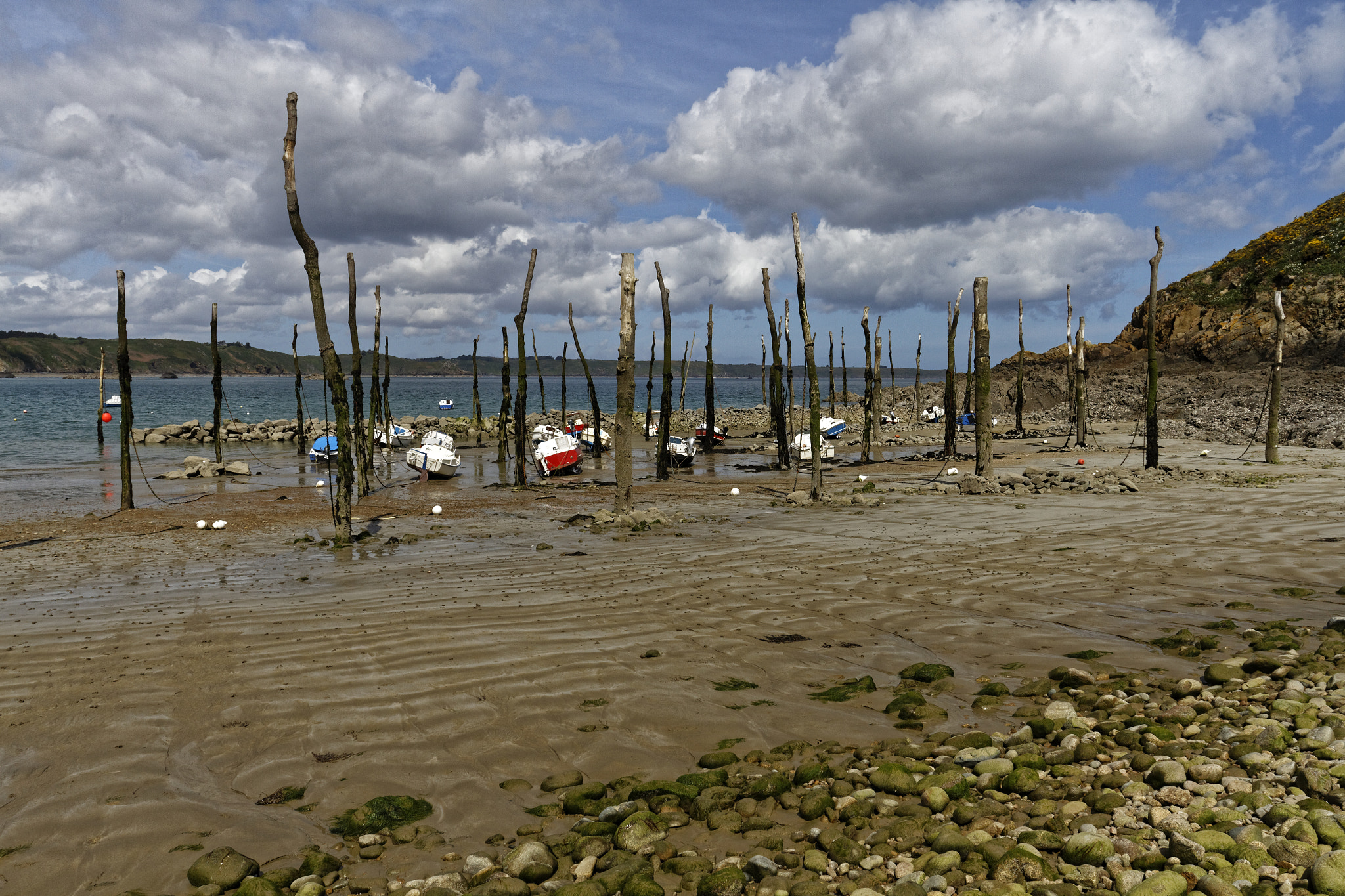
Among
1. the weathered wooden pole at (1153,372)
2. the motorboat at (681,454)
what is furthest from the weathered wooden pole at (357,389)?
the weathered wooden pole at (1153,372)

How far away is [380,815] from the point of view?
4.38 m

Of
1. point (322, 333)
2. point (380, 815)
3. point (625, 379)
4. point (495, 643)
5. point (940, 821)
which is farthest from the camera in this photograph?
point (625, 379)

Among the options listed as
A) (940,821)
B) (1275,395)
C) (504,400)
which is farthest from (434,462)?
(1275,395)

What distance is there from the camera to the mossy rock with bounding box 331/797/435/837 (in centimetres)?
427

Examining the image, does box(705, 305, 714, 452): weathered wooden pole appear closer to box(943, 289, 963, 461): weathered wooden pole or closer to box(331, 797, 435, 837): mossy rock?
box(943, 289, 963, 461): weathered wooden pole

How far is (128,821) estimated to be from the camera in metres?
4.39

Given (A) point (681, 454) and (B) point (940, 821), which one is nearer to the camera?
(B) point (940, 821)

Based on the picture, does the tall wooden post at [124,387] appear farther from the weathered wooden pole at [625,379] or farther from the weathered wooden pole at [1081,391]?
the weathered wooden pole at [1081,391]

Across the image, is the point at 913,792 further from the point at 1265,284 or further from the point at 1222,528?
the point at 1265,284

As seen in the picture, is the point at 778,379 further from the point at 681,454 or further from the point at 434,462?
the point at 434,462

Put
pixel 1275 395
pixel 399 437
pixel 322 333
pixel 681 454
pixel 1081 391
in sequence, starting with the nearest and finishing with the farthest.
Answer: pixel 322 333, pixel 1275 395, pixel 681 454, pixel 1081 391, pixel 399 437

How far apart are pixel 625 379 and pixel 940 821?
1281 centimetres

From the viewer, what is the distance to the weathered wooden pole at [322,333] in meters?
12.6

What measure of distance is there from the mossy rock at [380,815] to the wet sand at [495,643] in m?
0.11
